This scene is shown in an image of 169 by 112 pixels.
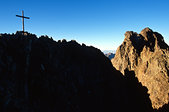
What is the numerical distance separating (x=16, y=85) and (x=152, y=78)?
49514 millimetres

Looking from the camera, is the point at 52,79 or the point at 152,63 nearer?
the point at 52,79

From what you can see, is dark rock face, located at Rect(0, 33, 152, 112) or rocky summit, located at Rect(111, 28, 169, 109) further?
rocky summit, located at Rect(111, 28, 169, 109)

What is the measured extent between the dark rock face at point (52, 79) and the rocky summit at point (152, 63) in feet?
63.9

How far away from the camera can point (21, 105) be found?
40.6ft

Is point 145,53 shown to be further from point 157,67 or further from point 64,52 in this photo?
point 64,52

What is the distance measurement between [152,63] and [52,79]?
4859 cm

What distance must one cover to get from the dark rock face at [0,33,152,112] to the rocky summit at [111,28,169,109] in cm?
Result: 1947

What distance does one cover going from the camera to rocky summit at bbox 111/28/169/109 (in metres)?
39.6

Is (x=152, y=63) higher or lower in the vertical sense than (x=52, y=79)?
higher

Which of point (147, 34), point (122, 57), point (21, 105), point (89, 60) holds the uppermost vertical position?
point (147, 34)

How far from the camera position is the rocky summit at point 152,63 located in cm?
3959

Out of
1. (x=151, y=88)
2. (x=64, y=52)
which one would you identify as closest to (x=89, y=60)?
(x=64, y=52)

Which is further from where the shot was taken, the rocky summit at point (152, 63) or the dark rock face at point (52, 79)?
the rocky summit at point (152, 63)

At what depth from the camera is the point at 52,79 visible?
1697 cm
